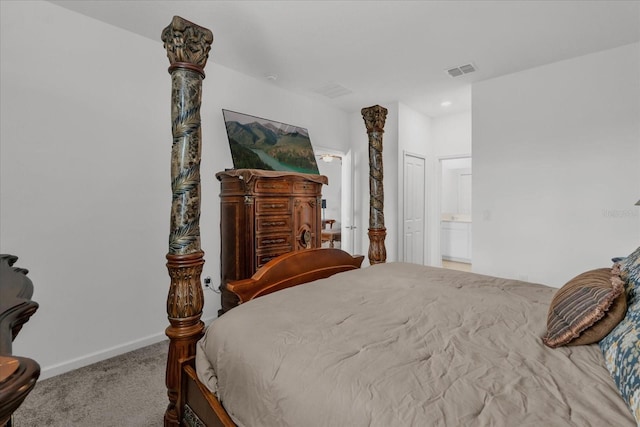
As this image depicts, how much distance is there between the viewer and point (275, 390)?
999 mm

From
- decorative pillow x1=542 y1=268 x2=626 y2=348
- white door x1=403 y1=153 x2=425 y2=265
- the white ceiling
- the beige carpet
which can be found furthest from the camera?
white door x1=403 y1=153 x2=425 y2=265

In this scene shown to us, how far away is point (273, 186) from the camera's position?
3.35 m

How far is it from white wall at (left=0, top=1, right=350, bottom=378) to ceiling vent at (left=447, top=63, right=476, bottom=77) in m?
3.10

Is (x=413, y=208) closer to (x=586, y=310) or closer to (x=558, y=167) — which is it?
(x=558, y=167)

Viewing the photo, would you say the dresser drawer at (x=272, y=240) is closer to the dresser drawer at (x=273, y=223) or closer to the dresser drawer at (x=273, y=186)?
the dresser drawer at (x=273, y=223)

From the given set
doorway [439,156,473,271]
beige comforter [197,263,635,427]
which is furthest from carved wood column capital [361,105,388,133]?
doorway [439,156,473,271]

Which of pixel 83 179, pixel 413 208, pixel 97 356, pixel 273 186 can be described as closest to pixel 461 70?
pixel 413 208

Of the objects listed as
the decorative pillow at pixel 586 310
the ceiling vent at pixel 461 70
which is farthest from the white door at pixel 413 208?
the decorative pillow at pixel 586 310

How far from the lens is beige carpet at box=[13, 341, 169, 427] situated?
73.6 inches

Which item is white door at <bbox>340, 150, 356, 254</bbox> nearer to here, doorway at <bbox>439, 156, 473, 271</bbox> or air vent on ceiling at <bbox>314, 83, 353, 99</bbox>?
air vent on ceiling at <bbox>314, 83, 353, 99</bbox>

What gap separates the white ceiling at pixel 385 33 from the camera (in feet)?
8.09

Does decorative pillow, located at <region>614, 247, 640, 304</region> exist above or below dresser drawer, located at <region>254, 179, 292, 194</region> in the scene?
below

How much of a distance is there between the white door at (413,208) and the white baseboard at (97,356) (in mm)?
3627

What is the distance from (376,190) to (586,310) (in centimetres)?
191
